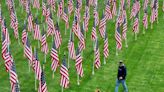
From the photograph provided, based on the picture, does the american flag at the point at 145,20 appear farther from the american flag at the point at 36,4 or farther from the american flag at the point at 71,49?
the american flag at the point at 36,4

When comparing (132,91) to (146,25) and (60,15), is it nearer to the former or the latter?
(146,25)

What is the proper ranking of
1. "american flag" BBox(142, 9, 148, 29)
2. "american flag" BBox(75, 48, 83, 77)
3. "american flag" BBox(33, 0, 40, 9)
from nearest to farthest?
"american flag" BBox(75, 48, 83, 77) < "american flag" BBox(142, 9, 148, 29) < "american flag" BBox(33, 0, 40, 9)

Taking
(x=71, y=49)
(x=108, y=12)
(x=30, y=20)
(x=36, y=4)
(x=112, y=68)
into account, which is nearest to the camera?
(x=71, y=49)

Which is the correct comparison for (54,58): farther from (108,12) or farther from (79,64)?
(108,12)

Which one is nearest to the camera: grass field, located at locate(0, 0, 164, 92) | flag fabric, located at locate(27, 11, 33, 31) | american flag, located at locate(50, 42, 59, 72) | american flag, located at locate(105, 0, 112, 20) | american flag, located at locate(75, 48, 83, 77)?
american flag, located at locate(75, 48, 83, 77)

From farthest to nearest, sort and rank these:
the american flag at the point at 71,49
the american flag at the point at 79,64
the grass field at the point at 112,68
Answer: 1. the american flag at the point at 71,49
2. the grass field at the point at 112,68
3. the american flag at the point at 79,64

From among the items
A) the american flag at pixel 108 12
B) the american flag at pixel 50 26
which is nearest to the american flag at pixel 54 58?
the american flag at pixel 50 26

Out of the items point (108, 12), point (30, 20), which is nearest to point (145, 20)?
point (108, 12)

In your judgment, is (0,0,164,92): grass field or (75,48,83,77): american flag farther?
(0,0,164,92): grass field

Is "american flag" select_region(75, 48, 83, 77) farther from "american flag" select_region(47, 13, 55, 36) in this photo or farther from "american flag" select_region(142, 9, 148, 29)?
"american flag" select_region(142, 9, 148, 29)

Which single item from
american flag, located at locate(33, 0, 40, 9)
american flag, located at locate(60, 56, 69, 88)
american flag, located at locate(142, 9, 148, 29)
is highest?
american flag, located at locate(33, 0, 40, 9)

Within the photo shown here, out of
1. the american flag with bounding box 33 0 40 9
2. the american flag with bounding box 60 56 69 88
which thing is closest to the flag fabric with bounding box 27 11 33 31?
the american flag with bounding box 33 0 40 9

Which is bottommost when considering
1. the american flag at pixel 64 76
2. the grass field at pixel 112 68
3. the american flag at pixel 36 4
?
the grass field at pixel 112 68

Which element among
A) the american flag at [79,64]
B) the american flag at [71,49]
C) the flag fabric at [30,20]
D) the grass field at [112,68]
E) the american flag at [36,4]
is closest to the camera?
the american flag at [79,64]
